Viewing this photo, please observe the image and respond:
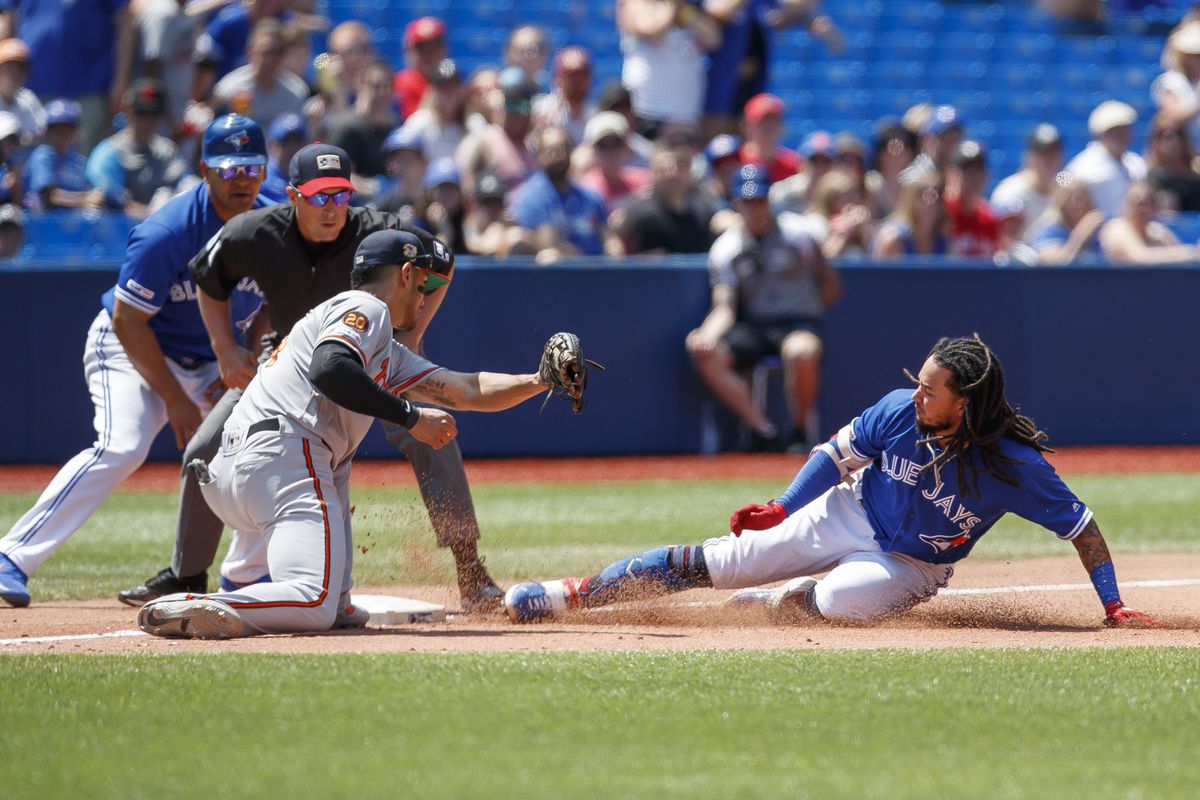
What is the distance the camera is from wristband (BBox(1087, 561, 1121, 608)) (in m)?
5.81

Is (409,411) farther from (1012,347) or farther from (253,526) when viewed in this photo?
(1012,347)

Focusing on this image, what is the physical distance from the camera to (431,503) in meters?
6.49

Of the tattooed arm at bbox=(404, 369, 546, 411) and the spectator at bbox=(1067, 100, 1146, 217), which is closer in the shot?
the tattooed arm at bbox=(404, 369, 546, 411)

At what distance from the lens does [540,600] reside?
241 inches

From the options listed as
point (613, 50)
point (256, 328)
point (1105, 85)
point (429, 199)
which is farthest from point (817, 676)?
point (1105, 85)

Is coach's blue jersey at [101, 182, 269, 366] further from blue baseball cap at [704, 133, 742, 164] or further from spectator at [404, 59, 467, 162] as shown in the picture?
blue baseball cap at [704, 133, 742, 164]

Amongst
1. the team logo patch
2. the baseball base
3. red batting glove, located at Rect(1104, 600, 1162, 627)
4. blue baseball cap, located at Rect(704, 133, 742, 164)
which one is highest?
blue baseball cap, located at Rect(704, 133, 742, 164)

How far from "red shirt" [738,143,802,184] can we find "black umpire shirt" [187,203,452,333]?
834 cm

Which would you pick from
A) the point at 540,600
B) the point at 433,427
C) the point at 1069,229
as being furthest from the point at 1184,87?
the point at 433,427

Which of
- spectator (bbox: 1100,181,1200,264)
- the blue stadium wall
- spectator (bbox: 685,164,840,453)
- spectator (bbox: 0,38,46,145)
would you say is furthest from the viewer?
spectator (bbox: 1100,181,1200,264)

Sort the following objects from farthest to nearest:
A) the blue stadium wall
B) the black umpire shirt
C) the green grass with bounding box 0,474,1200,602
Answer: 1. the blue stadium wall
2. the green grass with bounding box 0,474,1200,602
3. the black umpire shirt

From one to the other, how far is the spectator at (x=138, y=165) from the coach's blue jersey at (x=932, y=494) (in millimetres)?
7677

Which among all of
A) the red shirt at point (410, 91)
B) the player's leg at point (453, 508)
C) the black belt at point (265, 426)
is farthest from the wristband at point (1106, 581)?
the red shirt at point (410, 91)

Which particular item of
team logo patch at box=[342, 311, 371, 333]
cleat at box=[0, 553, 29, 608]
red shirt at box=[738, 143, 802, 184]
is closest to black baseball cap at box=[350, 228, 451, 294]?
team logo patch at box=[342, 311, 371, 333]
